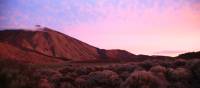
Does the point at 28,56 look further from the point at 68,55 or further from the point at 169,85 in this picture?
the point at 169,85

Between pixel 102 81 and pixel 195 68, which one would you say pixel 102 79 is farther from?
pixel 195 68

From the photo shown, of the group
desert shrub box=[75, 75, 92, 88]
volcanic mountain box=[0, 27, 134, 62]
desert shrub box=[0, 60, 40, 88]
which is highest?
volcanic mountain box=[0, 27, 134, 62]

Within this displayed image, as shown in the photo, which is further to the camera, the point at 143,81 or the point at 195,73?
the point at 195,73

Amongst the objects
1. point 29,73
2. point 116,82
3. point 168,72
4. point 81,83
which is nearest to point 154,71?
point 168,72

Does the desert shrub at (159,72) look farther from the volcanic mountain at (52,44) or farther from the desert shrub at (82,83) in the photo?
the volcanic mountain at (52,44)

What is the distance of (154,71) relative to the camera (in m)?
24.3

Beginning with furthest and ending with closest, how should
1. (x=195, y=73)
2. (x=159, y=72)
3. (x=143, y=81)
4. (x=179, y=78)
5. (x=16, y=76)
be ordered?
(x=159, y=72)
(x=195, y=73)
(x=179, y=78)
(x=143, y=81)
(x=16, y=76)

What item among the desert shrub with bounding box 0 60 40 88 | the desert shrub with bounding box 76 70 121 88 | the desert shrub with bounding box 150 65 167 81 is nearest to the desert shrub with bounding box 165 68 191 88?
the desert shrub with bounding box 150 65 167 81

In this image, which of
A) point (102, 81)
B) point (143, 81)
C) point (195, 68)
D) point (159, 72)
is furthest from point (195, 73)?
point (102, 81)

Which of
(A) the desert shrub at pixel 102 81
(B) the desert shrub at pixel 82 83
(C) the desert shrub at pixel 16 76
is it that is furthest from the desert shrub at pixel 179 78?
(C) the desert shrub at pixel 16 76

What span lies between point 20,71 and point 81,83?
796 centimetres

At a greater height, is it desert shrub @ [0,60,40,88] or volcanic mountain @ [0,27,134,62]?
volcanic mountain @ [0,27,134,62]

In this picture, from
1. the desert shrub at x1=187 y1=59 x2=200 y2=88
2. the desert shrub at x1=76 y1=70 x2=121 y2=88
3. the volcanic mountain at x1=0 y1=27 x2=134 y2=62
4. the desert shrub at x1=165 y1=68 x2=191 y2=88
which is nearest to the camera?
the desert shrub at x1=165 y1=68 x2=191 y2=88

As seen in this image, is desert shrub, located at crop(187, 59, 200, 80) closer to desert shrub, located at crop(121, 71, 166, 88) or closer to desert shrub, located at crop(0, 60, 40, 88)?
desert shrub, located at crop(121, 71, 166, 88)
